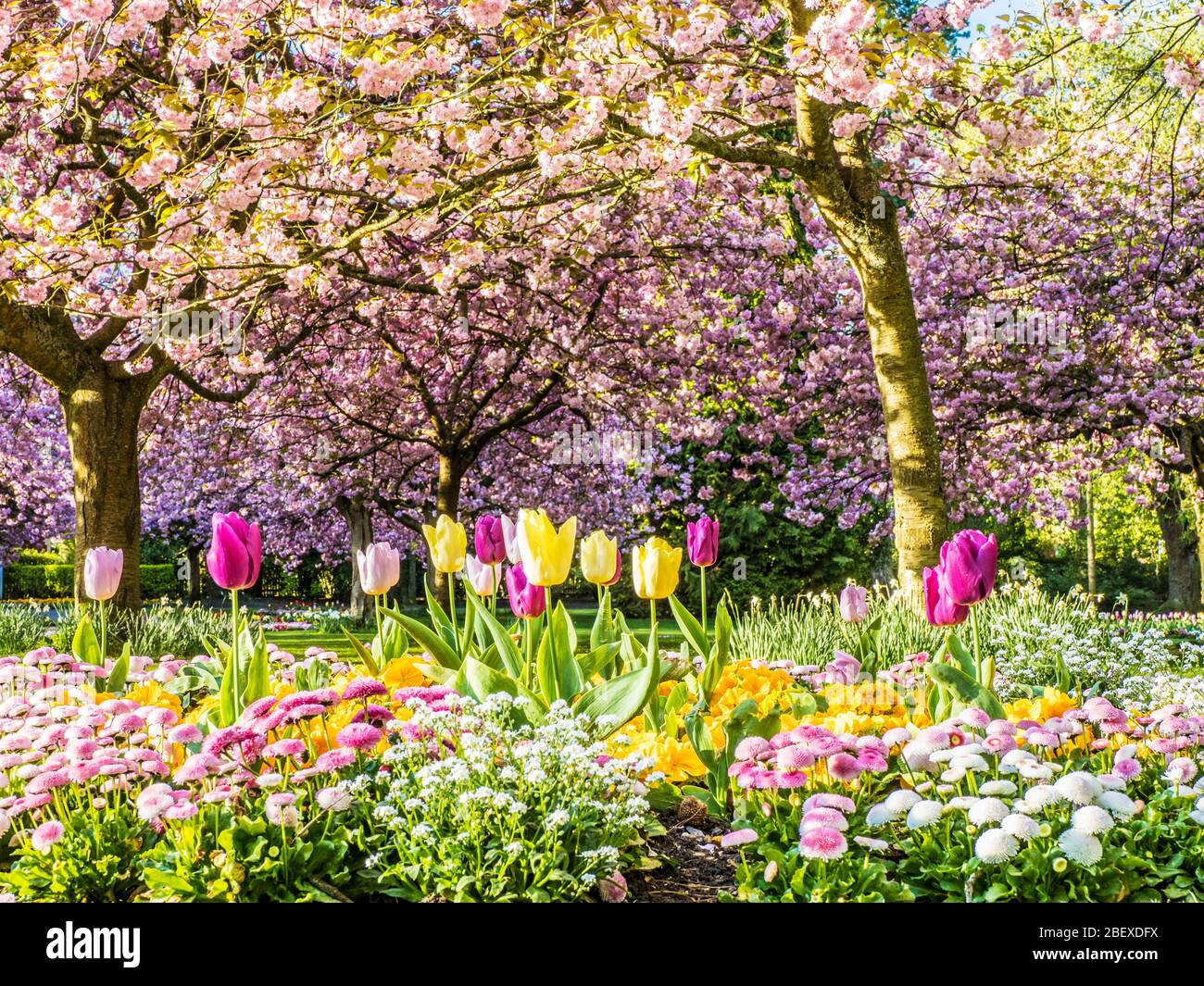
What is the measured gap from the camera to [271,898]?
2.52 m

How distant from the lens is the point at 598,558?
11.5 feet

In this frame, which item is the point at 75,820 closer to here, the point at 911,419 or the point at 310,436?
A: the point at 911,419

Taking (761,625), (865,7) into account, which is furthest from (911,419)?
(865,7)

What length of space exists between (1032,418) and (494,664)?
10231 mm

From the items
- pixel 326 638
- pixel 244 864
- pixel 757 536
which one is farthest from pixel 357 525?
pixel 244 864

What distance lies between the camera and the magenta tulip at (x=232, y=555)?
3.42 meters

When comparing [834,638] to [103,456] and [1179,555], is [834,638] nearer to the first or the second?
[103,456]

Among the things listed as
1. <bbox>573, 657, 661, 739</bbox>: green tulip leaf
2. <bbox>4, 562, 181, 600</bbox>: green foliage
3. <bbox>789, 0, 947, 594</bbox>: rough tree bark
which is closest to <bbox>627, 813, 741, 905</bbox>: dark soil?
<bbox>573, 657, 661, 739</bbox>: green tulip leaf

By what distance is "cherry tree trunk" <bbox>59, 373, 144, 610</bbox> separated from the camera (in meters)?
9.61

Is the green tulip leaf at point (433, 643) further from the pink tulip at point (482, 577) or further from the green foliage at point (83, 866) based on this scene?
the green foliage at point (83, 866)

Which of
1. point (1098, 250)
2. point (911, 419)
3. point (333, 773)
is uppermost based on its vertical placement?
point (1098, 250)

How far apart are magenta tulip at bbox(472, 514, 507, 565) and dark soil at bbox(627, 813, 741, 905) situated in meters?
1.30

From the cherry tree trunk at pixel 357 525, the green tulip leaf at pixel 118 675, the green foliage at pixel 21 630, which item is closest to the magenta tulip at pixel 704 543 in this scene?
the green tulip leaf at pixel 118 675

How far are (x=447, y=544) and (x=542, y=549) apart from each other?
2.90 ft
